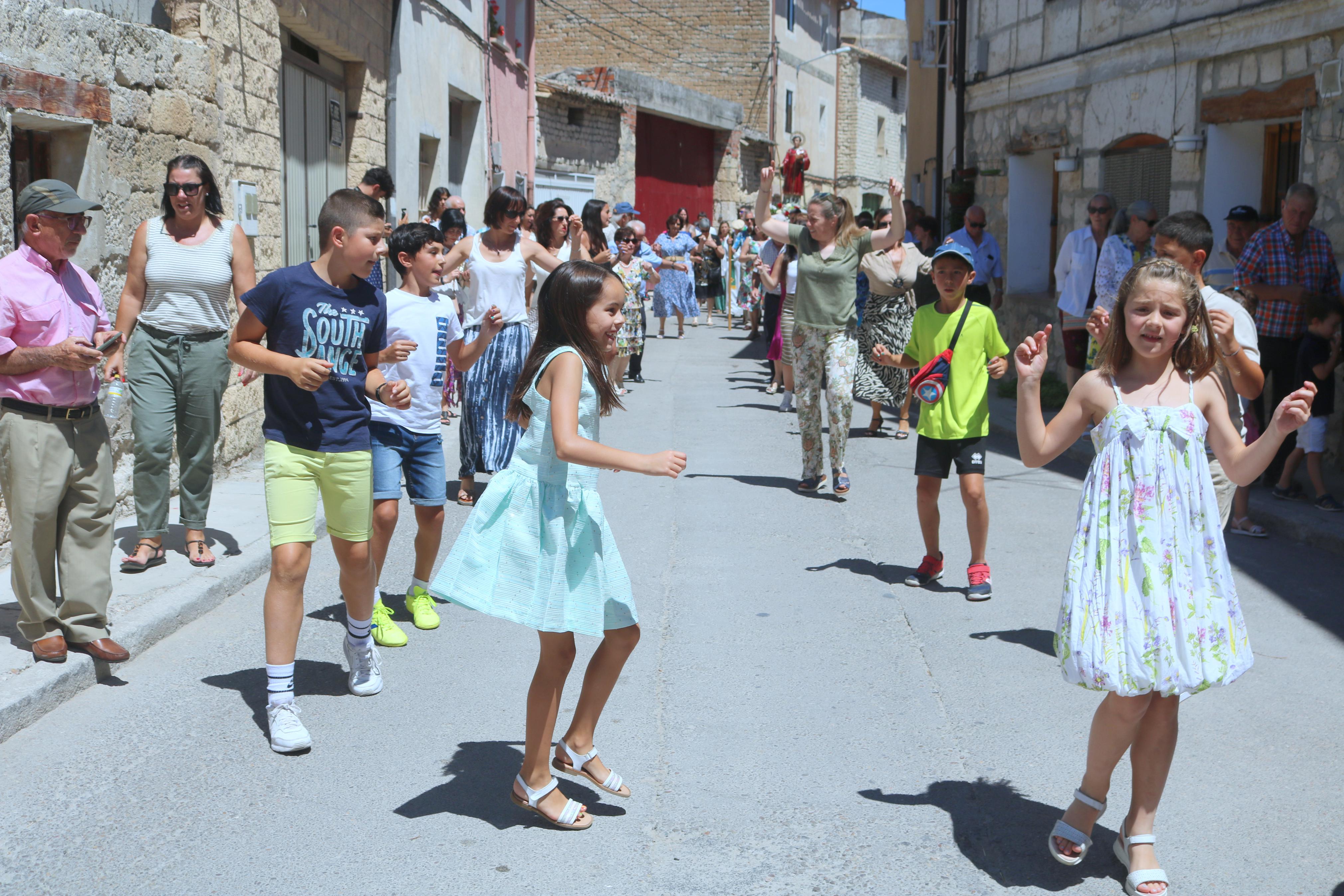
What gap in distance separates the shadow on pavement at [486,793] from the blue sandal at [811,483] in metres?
4.62

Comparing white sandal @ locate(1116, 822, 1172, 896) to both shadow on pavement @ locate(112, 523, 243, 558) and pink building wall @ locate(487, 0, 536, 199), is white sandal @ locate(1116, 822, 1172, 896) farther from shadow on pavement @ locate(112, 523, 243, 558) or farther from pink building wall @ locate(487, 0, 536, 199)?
pink building wall @ locate(487, 0, 536, 199)

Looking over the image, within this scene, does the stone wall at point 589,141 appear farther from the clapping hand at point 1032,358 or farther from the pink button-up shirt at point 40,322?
the clapping hand at point 1032,358

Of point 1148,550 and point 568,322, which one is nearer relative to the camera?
point 1148,550

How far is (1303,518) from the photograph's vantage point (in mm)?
7406

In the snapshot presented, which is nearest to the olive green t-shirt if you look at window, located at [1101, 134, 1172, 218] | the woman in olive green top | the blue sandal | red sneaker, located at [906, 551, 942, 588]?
the woman in olive green top

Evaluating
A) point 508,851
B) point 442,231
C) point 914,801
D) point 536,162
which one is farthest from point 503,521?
point 536,162

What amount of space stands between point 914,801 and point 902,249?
23.0 ft

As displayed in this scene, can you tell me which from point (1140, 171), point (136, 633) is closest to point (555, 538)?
point (136, 633)

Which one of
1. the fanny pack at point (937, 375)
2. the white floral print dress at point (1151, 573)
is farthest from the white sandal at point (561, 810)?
the fanny pack at point (937, 375)

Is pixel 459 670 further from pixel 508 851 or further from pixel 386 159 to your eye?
pixel 386 159

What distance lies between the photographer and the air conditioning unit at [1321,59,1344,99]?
28.9ft

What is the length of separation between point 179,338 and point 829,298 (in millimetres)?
3834

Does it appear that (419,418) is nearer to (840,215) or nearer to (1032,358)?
(1032,358)

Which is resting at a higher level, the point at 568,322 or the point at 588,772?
the point at 568,322
